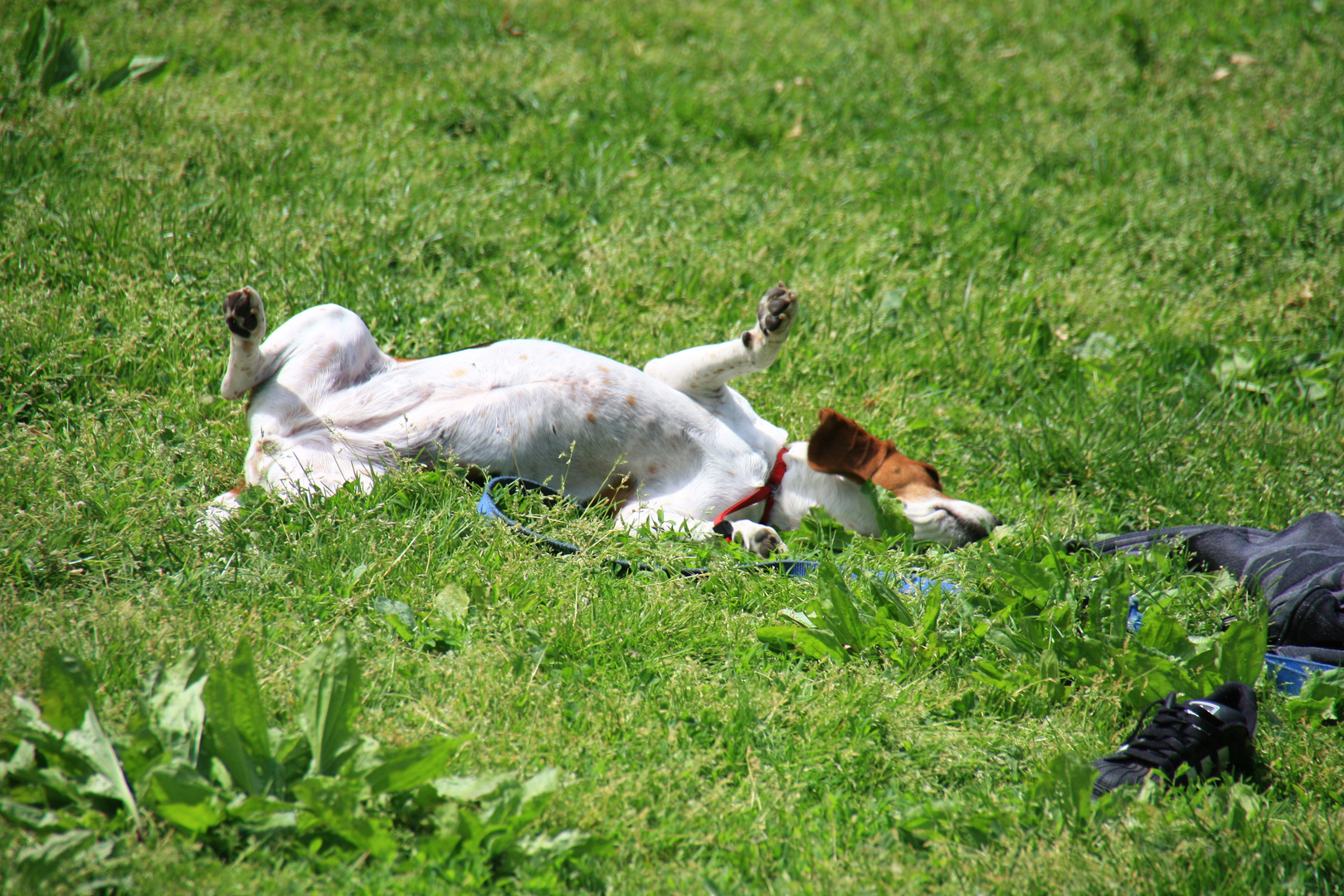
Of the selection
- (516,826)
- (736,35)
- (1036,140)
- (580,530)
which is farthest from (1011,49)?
(516,826)

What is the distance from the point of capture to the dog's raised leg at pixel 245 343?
9.96 feet

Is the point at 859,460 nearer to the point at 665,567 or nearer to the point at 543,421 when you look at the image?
the point at 665,567

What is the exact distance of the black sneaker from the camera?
87.2 inches

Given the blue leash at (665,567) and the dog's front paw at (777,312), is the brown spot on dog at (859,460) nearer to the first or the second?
the dog's front paw at (777,312)

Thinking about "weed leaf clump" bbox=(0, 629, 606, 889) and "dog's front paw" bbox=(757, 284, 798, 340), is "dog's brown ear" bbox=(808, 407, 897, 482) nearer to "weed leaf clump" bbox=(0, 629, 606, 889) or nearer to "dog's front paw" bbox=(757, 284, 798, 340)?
"dog's front paw" bbox=(757, 284, 798, 340)

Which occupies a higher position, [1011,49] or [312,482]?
[1011,49]

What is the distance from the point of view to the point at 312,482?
2910 mm

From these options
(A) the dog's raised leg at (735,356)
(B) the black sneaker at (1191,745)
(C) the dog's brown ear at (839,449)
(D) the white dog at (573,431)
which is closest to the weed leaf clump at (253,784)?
(D) the white dog at (573,431)

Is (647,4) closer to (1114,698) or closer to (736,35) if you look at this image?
(736,35)

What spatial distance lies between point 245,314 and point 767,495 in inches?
74.4

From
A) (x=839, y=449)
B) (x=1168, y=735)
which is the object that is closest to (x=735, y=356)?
(x=839, y=449)

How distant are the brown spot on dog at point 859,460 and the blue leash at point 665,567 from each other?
1.66ft

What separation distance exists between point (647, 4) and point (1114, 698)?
668 cm

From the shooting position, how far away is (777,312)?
3.47 metres
